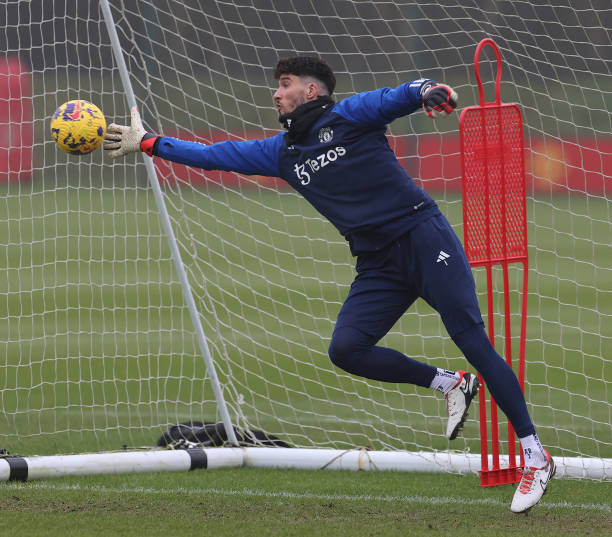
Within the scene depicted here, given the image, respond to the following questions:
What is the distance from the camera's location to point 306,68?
5656 millimetres

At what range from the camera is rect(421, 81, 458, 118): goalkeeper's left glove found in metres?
4.84

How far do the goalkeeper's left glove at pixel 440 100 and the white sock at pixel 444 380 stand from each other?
1.47 meters

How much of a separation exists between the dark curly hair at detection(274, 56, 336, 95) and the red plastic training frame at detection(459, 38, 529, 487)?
748mm

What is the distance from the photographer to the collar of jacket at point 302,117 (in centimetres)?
553

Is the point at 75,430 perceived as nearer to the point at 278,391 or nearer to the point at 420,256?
the point at 278,391

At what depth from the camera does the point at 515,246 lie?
592 cm

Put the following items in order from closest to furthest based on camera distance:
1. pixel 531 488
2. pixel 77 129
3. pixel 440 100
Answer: pixel 440 100 → pixel 531 488 → pixel 77 129

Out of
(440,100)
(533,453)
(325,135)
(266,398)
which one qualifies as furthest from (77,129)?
(266,398)

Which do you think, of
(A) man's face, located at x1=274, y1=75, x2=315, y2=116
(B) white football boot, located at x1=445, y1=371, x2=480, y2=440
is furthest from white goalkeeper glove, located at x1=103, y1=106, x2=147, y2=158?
(B) white football boot, located at x1=445, y1=371, x2=480, y2=440

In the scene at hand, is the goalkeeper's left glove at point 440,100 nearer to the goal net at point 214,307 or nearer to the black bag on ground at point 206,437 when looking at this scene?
the goal net at point 214,307

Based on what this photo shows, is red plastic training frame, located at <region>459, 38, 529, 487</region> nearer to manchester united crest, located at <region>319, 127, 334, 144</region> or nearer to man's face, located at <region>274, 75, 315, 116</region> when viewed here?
manchester united crest, located at <region>319, 127, 334, 144</region>

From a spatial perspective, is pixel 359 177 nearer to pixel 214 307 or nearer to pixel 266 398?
pixel 214 307

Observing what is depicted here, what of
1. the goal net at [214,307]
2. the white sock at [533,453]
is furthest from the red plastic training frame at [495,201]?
the goal net at [214,307]

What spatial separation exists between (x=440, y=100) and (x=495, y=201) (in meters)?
1.15
